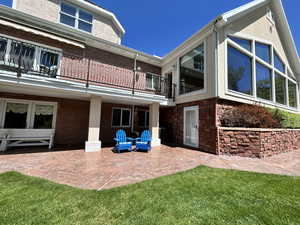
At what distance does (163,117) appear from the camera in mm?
11938

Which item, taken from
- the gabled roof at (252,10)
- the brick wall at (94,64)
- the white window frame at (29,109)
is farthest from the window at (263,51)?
the white window frame at (29,109)

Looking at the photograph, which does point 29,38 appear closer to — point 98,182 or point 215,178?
point 98,182

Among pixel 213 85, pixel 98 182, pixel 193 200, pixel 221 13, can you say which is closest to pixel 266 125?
pixel 213 85

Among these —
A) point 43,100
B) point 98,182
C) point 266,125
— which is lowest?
point 98,182

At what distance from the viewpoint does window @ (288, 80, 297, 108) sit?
13.3 meters

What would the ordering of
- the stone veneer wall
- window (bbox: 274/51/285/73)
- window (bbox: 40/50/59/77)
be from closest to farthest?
the stone veneer wall → window (bbox: 40/50/59/77) → window (bbox: 274/51/285/73)

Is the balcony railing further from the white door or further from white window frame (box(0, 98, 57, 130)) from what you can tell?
the white door

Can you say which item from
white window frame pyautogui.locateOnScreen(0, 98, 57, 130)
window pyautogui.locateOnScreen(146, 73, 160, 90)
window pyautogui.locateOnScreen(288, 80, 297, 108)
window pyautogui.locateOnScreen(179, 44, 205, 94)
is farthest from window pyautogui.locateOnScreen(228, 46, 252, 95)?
white window frame pyautogui.locateOnScreen(0, 98, 57, 130)

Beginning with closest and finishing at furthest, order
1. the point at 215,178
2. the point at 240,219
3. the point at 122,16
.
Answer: the point at 240,219
the point at 215,178
the point at 122,16

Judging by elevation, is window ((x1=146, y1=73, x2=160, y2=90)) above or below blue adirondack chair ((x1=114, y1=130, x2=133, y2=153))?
above

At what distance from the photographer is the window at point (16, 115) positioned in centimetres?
764

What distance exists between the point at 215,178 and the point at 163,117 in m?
8.04

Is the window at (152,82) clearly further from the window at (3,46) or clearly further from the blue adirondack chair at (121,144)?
the window at (3,46)

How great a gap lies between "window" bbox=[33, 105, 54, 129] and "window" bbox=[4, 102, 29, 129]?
19.7 inches
